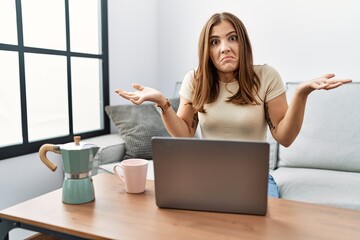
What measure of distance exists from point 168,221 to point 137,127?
1.31m

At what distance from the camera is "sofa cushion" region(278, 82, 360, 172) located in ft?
6.02

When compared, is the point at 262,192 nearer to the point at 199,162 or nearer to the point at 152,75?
the point at 199,162

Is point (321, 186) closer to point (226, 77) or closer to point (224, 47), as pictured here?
point (226, 77)

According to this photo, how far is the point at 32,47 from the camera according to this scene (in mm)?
1850

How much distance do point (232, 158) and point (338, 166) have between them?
131 centimetres

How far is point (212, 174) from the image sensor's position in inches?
31.8

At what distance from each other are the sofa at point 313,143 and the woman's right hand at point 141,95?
2.77 ft

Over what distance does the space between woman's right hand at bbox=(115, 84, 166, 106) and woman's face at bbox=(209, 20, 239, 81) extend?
1.00 feet

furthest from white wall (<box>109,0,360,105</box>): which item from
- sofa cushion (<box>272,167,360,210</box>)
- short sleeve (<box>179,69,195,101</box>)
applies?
short sleeve (<box>179,69,195,101</box>)

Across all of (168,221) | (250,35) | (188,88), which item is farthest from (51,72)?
(168,221)

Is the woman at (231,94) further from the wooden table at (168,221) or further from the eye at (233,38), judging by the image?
the wooden table at (168,221)

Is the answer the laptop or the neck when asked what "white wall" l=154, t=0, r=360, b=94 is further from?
the laptop

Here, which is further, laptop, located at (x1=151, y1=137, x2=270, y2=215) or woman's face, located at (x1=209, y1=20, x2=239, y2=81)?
woman's face, located at (x1=209, y1=20, x2=239, y2=81)

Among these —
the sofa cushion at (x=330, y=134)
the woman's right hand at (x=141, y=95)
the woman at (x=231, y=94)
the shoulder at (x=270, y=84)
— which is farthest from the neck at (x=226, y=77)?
the sofa cushion at (x=330, y=134)
